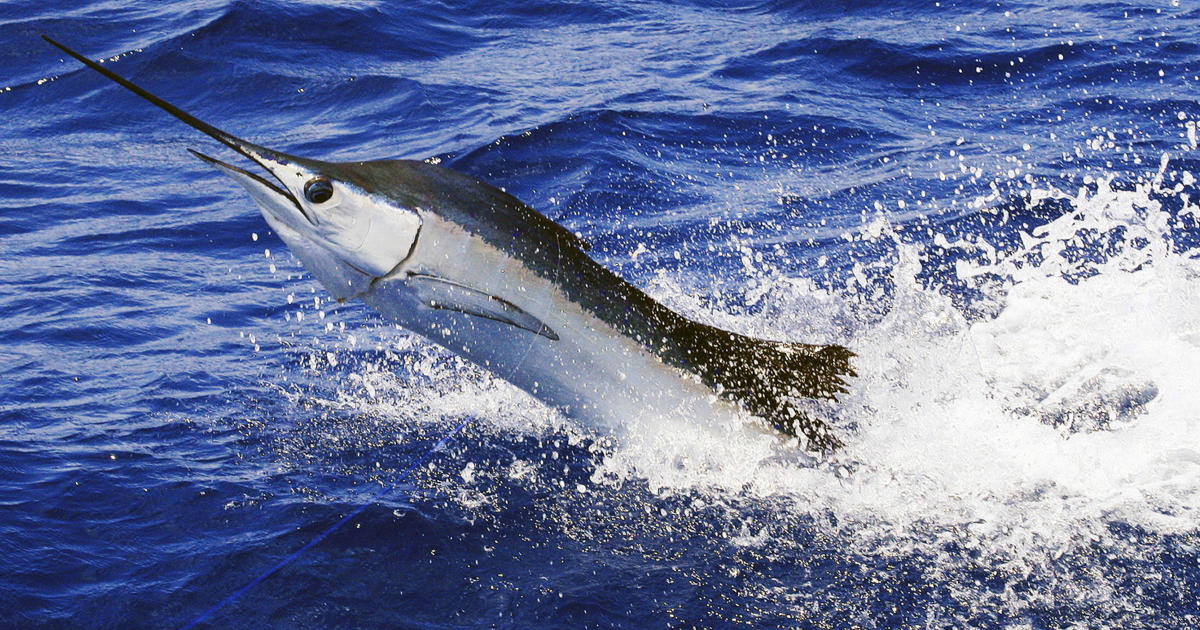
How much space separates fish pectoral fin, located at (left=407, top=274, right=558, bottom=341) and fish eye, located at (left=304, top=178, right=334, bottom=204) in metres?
0.38

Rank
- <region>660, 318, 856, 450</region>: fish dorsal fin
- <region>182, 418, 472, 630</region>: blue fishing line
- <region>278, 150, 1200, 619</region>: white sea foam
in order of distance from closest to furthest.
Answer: <region>182, 418, 472, 630</region>: blue fishing line, <region>278, 150, 1200, 619</region>: white sea foam, <region>660, 318, 856, 450</region>: fish dorsal fin

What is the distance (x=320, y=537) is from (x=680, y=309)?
267cm

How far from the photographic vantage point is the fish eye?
12.9 feet

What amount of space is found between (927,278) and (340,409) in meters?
3.23

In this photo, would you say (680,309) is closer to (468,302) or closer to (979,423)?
(979,423)

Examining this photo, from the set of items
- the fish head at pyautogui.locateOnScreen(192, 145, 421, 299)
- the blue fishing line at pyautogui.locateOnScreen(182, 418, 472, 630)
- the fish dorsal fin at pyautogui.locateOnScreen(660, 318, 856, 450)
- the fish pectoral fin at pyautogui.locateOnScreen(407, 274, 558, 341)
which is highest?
the fish head at pyautogui.locateOnScreen(192, 145, 421, 299)

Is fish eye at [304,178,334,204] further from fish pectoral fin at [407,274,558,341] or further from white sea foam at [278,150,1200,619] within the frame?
white sea foam at [278,150,1200,619]

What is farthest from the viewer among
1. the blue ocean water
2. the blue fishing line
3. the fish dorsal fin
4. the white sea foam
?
the fish dorsal fin

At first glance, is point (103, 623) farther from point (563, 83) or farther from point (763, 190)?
point (563, 83)

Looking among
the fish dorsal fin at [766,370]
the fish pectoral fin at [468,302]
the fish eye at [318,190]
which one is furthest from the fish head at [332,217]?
the fish dorsal fin at [766,370]

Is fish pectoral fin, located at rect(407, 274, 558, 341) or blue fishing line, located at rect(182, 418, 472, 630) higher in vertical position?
fish pectoral fin, located at rect(407, 274, 558, 341)

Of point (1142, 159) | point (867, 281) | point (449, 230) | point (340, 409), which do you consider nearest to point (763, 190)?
point (867, 281)

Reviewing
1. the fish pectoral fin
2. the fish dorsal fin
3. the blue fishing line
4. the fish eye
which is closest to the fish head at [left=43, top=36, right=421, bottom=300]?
the fish eye

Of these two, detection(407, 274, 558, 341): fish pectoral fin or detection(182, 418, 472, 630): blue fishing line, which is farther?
detection(407, 274, 558, 341): fish pectoral fin
